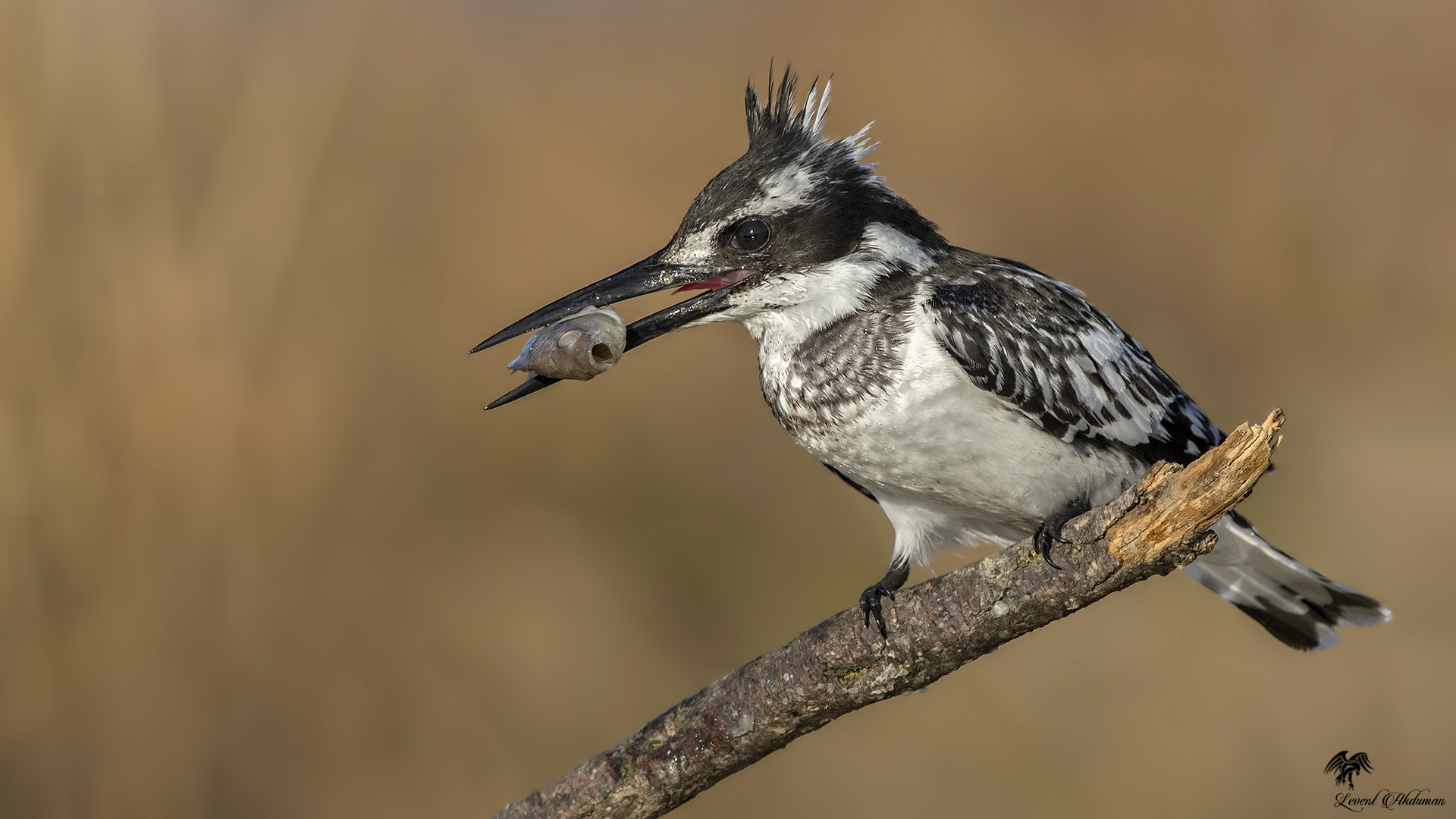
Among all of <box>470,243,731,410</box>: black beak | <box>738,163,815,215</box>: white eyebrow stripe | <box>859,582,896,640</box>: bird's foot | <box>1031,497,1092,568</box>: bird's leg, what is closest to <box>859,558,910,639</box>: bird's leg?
<box>859,582,896,640</box>: bird's foot

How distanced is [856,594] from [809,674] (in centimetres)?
269

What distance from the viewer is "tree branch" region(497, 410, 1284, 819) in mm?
1800

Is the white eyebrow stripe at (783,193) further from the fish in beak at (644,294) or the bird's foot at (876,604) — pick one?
the bird's foot at (876,604)

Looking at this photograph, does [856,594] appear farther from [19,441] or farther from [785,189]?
[19,441]

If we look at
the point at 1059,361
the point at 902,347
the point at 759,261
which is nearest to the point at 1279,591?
the point at 1059,361

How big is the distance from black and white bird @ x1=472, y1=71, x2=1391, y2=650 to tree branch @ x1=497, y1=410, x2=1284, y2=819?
0.10 m

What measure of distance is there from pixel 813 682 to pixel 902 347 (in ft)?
2.42

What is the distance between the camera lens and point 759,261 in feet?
7.26

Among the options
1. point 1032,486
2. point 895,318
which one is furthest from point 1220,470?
Result: point 895,318

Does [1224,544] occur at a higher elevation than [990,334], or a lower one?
lower

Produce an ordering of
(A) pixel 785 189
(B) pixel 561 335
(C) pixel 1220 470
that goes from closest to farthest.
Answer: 1. (C) pixel 1220 470
2. (B) pixel 561 335
3. (A) pixel 785 189

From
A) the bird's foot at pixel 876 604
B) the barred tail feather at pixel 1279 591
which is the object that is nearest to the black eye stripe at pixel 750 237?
the bird's foot at pixel 876 604

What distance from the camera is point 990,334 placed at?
6.82 feet

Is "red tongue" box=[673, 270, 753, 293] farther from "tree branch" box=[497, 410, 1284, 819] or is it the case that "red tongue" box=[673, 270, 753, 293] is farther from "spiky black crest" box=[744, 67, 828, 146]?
"tree branch" box=[497, 410, 1284, 819]
